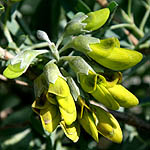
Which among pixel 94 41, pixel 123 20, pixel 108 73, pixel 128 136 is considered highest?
pixel 94 41

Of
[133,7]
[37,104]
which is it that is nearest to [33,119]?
[37,104]

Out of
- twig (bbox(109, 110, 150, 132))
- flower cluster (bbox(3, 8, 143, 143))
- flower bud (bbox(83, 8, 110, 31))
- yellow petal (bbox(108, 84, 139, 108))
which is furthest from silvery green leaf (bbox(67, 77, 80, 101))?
twig (bbox(109, 110, 150, 132))

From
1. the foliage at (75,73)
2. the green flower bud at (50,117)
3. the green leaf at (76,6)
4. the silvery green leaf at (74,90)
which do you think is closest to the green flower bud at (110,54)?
the foliage at (75,73)

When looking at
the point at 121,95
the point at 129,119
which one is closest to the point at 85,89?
the point at 121,95

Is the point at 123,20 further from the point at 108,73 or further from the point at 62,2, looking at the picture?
the point at 108,73

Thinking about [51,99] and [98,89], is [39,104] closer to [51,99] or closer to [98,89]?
[51,99]

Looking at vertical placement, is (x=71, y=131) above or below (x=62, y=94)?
below
